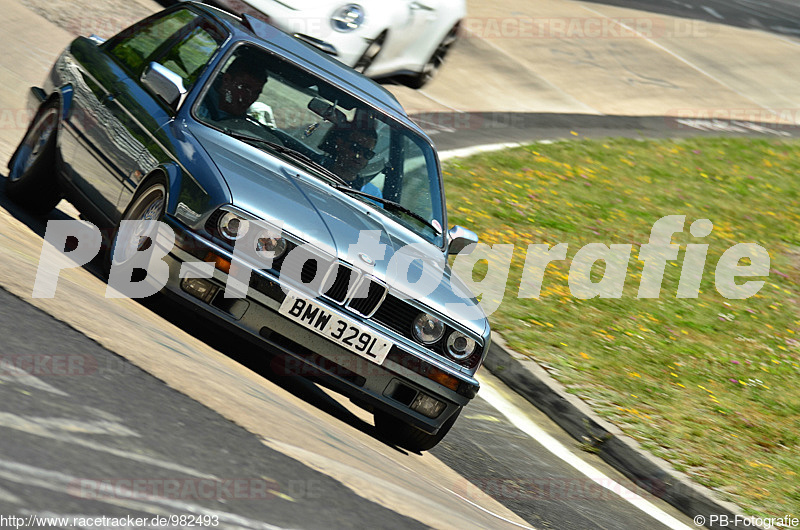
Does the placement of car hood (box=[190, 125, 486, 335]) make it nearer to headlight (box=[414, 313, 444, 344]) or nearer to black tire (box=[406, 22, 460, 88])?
headlight (box=[414, 313, 444, 344])

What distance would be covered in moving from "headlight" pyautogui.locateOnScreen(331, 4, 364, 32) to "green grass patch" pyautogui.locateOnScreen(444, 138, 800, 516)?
6.52 ft

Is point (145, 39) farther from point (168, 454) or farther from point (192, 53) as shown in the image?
point (168, 454)

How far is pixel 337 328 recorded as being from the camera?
17.4ft

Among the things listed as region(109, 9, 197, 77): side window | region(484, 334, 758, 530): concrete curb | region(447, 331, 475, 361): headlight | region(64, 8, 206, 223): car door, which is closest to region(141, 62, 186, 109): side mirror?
region(64, 8, 206, 223): car door

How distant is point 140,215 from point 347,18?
716 centimetres

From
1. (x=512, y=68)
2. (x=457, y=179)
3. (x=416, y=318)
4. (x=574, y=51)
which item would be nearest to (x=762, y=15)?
(x=574, y=51)

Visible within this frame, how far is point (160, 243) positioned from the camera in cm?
534

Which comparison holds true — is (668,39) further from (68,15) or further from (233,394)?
(233,394)

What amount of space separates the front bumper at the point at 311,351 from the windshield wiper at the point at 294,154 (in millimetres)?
950

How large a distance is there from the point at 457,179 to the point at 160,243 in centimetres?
721

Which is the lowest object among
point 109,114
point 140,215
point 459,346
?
point 459,346

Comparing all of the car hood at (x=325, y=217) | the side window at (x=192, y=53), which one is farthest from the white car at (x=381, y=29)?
the car hood at (x=325, y=217)

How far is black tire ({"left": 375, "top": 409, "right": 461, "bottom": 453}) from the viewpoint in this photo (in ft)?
19.1

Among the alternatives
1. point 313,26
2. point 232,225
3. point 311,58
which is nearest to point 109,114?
point 311,58
